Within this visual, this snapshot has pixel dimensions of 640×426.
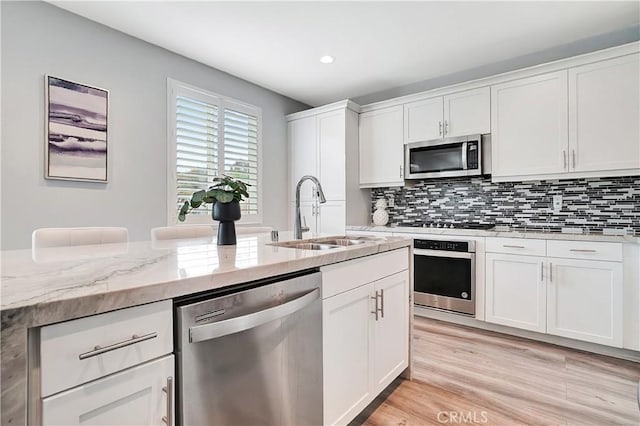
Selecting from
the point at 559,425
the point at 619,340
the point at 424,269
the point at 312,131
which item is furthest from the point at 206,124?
the point at 619,340

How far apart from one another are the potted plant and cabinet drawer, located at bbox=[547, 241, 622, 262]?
2.48 m

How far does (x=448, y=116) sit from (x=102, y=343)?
3.50 meters

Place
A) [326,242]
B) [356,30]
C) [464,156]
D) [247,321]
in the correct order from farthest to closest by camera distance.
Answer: [464,156] < [356,30] < [326,242] < [247,321]

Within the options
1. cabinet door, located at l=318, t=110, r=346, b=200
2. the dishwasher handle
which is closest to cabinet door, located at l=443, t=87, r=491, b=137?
cabinet door, located at l=318, t=110, r=346, b=200

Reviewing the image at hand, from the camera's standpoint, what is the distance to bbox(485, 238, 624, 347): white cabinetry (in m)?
2.43

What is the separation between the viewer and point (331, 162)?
3.99m

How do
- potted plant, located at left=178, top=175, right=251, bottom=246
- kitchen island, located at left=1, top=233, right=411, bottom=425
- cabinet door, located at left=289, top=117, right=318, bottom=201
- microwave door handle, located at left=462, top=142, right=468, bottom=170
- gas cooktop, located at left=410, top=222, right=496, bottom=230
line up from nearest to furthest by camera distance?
kitchen island, located at left=1, top=233, right=411, bottom=425
potted plant, located at left=178, top=175, right=251, bottom=246
microwave door handle, located at left=462, top=142, right=468, bottom=170
gas cooktop, located at left=410, top=222, right=496, bottom=230
cabinet door, located at left=289, top=117, right=318, bottom=201

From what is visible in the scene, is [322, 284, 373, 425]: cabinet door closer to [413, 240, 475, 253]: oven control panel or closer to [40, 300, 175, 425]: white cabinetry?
[40, 300, 175, 425]: white cabinetry

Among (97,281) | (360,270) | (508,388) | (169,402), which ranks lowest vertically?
(508,388)

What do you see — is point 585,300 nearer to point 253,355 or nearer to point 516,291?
point 516,291

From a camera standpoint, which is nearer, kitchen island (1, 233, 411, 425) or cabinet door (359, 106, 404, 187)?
kitchen island (1, 233, 411, 425)

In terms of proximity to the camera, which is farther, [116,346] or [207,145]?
[207,145]

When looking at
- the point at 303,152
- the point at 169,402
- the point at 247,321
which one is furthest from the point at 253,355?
the point at 303,152

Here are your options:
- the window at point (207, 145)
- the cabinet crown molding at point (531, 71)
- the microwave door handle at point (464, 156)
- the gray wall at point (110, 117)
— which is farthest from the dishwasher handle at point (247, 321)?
the cabinet crown molding at point (531, 71)
